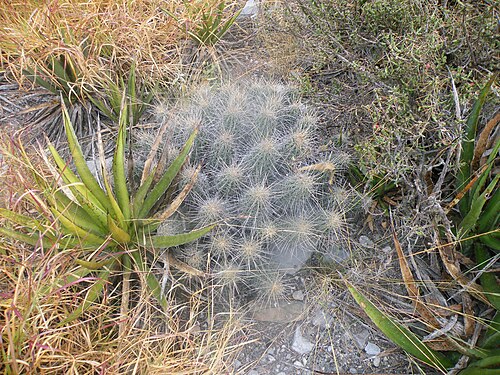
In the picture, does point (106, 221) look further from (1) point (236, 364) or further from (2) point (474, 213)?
(2) point (474, 213)

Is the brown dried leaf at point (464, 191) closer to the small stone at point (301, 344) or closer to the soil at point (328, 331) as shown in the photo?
the soil at point (328, 331)

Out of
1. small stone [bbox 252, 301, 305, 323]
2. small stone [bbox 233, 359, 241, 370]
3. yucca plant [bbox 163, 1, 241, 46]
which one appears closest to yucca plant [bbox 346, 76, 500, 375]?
small stone [bbox 252, 301, 305, 323]

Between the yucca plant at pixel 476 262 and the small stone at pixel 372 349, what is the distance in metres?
0.18

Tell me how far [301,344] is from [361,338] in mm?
250

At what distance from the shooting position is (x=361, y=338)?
6.66ft

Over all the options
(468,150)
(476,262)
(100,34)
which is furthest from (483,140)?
(100,34)

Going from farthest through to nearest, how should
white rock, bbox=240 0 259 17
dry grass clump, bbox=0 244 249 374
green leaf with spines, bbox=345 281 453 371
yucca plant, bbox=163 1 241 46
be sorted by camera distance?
white rock, bbox=240 0 259 17 → yucca plant, bbox=163 1 241 46 → green leaf with spines, bbox=345 281 453 371 → dry grass clump, bbox=0 244 249 374

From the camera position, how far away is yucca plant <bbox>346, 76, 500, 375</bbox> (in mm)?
1766

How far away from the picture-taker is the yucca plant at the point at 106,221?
1.92 metres

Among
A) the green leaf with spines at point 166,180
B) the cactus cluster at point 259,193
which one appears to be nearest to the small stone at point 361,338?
the cactus cluster at point 259,193

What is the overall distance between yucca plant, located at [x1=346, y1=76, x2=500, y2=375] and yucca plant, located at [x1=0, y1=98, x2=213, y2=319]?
811 mm

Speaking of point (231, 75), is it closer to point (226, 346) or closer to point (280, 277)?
point (280, 277)

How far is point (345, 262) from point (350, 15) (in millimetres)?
1250

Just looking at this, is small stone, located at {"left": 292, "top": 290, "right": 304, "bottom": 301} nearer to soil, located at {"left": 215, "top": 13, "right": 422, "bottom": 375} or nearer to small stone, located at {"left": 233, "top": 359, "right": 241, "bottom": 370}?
soil, located at {"left": 215, "top": 13, "right": 422, "bottom": 375}
